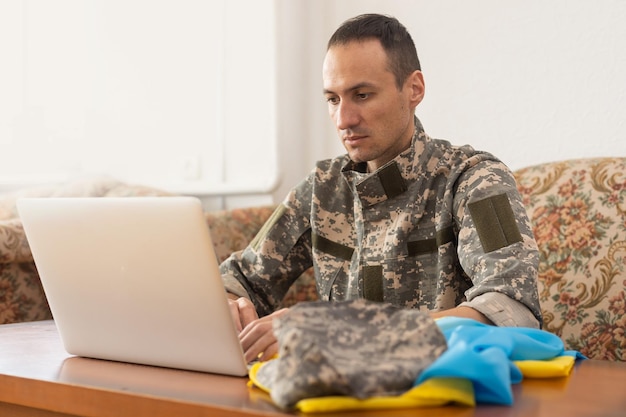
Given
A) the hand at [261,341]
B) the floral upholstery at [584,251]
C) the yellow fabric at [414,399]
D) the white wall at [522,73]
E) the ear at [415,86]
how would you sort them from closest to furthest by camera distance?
the yellow fabric at [414,399] < the hand at [261,341] < the ear at [415,86] < the floral upholstery at [584,251] < the white wall at [522,73]

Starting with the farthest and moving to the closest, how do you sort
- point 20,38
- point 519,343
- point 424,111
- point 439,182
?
point 20,38
point 424,111
point 439,182
point 519,343

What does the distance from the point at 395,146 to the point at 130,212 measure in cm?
81

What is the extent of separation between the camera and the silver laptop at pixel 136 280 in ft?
3.45

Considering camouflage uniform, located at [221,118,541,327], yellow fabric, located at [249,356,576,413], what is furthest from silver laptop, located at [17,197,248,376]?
camouflage uniform, located at [221,118,541,327]

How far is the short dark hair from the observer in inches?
70.7

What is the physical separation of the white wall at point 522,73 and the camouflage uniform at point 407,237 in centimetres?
84

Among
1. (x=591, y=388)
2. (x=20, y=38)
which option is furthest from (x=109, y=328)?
(x=20, y=38)

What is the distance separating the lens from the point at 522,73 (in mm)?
2566

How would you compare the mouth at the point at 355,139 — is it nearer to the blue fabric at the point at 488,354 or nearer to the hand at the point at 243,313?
the hand at the point at 243,313

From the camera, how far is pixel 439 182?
171cm

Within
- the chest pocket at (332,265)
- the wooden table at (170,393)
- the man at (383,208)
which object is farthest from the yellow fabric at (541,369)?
the chest pocket at (332,265)

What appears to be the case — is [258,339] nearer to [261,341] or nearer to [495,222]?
[261,341]

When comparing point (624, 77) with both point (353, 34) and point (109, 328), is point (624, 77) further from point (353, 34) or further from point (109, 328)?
point (109, 328)

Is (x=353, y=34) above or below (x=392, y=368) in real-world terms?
above
